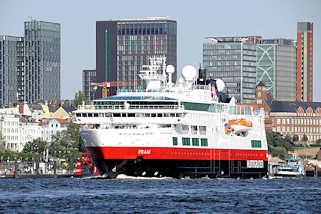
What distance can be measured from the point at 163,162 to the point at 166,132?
12.8 feet

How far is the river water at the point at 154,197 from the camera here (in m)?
98.6

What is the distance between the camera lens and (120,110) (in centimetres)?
14138

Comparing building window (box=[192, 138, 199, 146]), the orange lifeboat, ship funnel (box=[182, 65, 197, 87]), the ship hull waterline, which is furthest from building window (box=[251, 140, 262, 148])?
building window (box=[192, 138, 199, 146])

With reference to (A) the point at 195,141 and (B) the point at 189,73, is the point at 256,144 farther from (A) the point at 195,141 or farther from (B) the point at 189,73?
(A) the point at 195,141

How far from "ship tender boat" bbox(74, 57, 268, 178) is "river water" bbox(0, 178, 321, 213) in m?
3.33

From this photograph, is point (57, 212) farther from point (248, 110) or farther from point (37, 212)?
point (248, 110)

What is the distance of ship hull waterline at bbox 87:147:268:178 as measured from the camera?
139m

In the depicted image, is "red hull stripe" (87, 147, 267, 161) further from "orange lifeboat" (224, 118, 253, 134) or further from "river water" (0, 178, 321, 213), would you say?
"orange lifeboat" (224, 118, 253, 134)

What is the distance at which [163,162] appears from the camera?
14212 cm

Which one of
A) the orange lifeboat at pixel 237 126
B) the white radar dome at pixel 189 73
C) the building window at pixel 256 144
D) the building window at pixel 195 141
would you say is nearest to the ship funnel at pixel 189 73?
the white radar dome at pixel 189 73

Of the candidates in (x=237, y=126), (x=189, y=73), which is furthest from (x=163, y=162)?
(x=189, y=73)

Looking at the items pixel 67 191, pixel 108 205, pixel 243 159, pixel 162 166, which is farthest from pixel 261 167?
pixel 108 205

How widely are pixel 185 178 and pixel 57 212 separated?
5341cm

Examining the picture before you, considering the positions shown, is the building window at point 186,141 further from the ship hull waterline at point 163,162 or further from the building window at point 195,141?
the building window at point 195,141
